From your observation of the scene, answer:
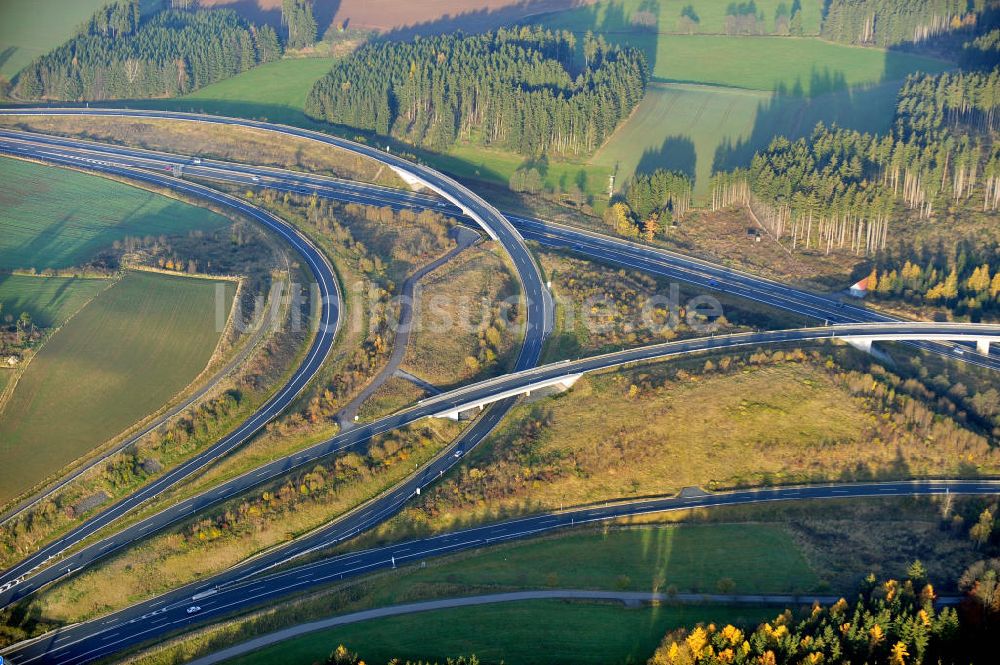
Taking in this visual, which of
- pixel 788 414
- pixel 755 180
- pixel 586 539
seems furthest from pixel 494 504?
pixel 755 180

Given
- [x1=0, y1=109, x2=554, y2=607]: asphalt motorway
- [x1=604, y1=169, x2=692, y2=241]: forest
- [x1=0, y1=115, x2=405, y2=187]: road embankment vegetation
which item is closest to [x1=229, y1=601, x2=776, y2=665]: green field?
[x1=0, y1=109, x2=554, y2=607]: asphalt motorway

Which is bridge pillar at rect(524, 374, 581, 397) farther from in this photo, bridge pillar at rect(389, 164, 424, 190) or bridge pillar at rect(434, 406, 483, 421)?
bridge pillar at rect(389, 164, 424, 190)

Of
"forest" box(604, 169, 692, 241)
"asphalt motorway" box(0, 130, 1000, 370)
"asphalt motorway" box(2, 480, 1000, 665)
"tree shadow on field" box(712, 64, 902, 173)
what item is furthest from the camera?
"tree shadow on field" box(712, 64, 902, 173)

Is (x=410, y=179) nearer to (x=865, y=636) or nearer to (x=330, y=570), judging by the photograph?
(x=330, y=570)

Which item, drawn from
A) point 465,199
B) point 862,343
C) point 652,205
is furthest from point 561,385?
point 465,199

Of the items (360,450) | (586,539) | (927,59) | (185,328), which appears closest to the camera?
(586,539)

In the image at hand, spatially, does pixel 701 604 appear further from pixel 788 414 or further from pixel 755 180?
pixel 755 180
